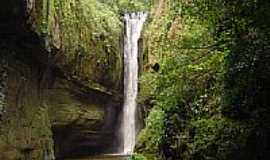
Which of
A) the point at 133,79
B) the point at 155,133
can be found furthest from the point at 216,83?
the point at 133,79

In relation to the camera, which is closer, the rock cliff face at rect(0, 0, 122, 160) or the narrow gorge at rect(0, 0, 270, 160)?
the narrow gorge at rect(0, 0, 270, 160)

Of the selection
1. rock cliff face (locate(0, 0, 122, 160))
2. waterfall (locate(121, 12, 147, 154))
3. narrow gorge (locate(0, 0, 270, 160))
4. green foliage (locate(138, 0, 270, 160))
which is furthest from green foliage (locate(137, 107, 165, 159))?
waterfall (locate(121, 12, 147, 154))

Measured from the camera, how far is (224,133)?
7.14m

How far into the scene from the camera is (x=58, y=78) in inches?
678

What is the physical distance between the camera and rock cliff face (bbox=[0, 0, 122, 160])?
1233 cm

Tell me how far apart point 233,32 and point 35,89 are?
9536mm

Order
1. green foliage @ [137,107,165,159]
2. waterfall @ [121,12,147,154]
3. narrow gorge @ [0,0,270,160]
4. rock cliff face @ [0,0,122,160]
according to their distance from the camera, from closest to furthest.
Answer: narrow gorge @ [0,0,270,160], green foliage @ [137,107,165,159], rock cliff face @ [0,0,122,160], waterfall @ [121,12,147,154]

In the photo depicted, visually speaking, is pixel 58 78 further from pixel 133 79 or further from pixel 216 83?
pixel 216 83

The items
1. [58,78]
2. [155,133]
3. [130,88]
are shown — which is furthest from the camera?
[130,88]

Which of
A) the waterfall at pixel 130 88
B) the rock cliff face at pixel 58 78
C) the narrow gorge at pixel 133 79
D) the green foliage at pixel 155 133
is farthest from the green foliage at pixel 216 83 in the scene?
the waterfall at pixel 130 88

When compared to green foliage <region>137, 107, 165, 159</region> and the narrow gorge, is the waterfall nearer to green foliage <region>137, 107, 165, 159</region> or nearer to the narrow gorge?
the narrow gorge

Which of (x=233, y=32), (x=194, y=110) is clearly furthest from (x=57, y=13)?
(x=233, y=32)

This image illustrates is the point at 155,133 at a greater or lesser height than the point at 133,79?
lesser

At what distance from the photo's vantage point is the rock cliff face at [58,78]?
1233 centimetres
